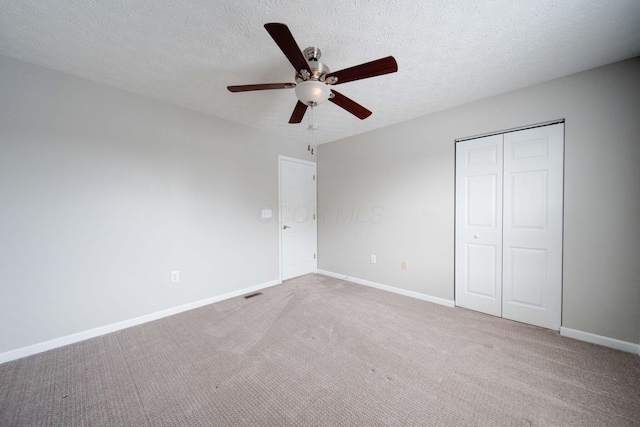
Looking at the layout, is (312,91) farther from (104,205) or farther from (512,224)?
(512,224)

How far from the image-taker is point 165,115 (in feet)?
8.70

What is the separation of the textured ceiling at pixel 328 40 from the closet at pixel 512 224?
0.63 m

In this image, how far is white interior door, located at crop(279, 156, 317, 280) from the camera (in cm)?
389

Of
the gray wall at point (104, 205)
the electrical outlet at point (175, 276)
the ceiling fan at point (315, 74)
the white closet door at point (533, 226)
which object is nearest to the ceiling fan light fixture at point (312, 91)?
the ceiling fan at point (315, 74)

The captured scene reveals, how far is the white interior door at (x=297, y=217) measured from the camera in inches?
153

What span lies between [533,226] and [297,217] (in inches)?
121

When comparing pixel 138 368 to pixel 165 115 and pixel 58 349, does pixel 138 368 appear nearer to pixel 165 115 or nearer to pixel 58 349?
pixel 58 349

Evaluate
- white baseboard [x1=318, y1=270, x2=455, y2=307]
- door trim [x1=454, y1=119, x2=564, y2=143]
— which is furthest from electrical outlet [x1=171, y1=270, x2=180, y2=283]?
door trim [x1=454, y1=119, x2=564, y2=143]

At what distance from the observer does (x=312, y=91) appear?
5.40 feet

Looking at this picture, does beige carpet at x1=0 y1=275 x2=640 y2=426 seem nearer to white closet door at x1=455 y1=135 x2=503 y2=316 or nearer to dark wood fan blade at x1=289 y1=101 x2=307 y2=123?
white closet door at x1=455 y1=135 x2=503 y2=316

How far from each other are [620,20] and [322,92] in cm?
197

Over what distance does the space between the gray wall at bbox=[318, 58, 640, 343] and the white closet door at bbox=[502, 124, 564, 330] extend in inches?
3.1


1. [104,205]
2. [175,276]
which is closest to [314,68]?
[104,205]

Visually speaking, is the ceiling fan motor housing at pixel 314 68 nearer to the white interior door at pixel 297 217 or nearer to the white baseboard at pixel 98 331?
the white interior door at pixel 297 217
